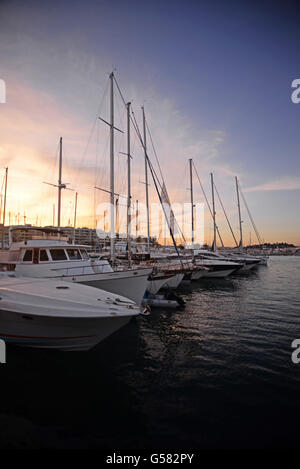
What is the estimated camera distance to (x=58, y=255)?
1200 cm

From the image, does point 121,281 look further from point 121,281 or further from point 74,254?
point 74,254

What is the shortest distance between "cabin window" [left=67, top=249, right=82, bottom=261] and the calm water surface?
5.24 m

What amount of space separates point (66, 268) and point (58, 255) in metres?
0.98

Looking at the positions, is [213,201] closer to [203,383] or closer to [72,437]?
[203,383]

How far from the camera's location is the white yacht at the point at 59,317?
241 inches

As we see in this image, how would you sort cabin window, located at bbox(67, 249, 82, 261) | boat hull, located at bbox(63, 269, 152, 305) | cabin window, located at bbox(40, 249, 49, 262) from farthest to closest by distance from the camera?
cabin window, located at bbox(67, 249, 82, 261) < cabin window, located at bbox(40, 249, 49, 262) < boat hull, located at bbox(63, 269, 152, 305)

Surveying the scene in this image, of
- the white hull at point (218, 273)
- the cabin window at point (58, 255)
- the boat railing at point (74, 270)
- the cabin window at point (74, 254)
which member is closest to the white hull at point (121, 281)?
the boat railing at point (74, 270)

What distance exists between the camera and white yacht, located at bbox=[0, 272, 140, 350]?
613 cm

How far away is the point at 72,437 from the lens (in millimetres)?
4211

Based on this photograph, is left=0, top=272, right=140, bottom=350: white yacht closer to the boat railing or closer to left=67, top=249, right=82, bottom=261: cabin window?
the boat railing

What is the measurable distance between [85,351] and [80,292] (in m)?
1.91

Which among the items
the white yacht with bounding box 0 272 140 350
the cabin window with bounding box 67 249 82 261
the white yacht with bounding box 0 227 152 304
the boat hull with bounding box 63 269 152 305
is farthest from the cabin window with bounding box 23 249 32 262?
the white yacht with bounding box 0 272 140 350

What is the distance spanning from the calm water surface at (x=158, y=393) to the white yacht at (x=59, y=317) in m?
0.75
